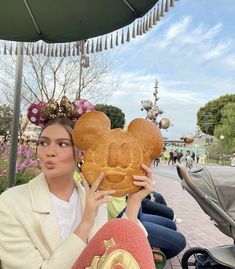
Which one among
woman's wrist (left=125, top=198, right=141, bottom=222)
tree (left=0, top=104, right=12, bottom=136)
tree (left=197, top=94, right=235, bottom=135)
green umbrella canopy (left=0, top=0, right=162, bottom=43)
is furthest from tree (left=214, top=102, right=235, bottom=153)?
woman's wrist (left=125, top=198, right=141, bottom=222)

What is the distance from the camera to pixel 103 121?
138cm

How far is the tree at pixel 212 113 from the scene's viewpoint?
57906 mm

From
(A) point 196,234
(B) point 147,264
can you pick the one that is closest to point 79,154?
(B) point 147,264

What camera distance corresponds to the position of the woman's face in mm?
1500

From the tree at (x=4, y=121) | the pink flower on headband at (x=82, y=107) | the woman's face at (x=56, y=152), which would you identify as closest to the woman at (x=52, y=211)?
the woman's face at (x=56, y=152)

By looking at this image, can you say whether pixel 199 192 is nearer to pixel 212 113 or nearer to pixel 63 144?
pixel 63 144

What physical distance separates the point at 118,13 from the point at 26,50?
52.7 inches

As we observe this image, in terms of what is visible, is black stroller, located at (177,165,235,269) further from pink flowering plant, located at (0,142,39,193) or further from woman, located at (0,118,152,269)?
pink flowering plant, located at (0,142,39,193)

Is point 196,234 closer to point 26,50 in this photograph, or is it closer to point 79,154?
point 26,50

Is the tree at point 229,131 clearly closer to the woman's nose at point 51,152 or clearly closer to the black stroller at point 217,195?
the black stroller at point 217,195

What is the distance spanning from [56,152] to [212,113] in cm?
6039

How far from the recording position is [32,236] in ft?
4.81

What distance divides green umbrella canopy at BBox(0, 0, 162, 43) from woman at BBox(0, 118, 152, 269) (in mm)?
1134

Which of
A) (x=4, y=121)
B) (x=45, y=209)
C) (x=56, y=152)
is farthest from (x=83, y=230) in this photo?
(x=4, y=121)
